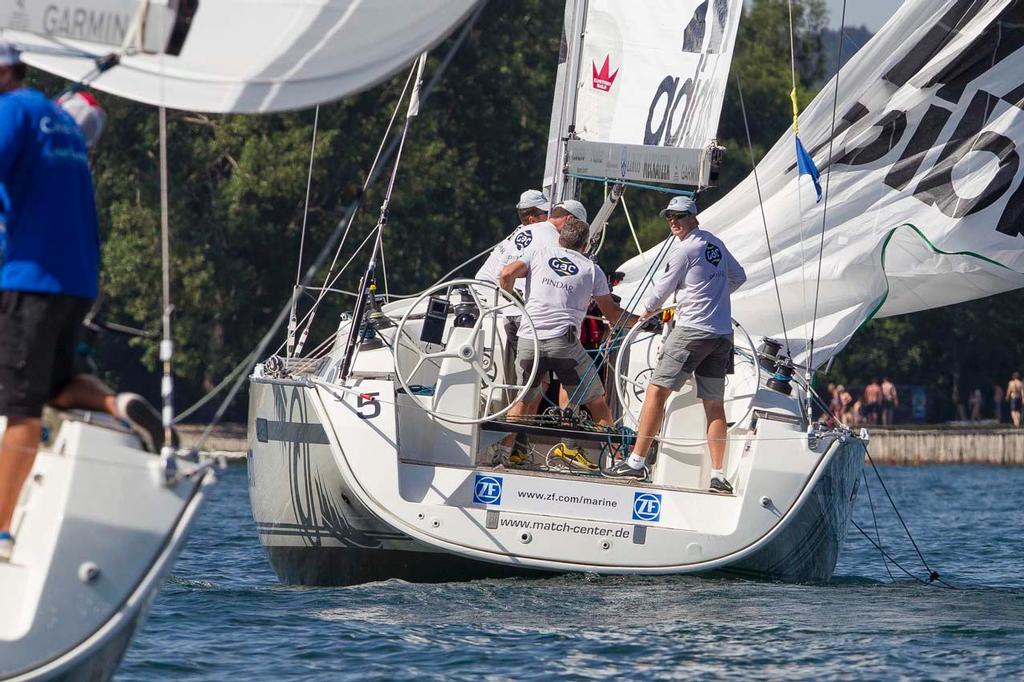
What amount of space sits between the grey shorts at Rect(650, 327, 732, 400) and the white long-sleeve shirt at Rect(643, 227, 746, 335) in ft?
0.17

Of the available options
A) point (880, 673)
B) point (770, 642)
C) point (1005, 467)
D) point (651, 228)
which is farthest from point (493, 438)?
point (651, 228)

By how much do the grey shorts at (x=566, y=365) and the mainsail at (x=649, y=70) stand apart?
7.70 ft

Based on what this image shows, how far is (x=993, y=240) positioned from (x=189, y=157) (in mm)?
23068

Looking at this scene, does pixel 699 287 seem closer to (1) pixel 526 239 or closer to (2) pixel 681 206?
(2) pixel 681 206

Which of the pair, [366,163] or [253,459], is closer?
[253,459]

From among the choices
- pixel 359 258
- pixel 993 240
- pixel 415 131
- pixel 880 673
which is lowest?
pixel 880 673

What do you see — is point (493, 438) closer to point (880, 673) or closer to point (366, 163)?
point (880, 673)

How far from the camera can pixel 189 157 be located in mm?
31297

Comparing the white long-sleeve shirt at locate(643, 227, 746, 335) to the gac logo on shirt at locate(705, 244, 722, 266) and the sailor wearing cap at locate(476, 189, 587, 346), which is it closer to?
the gac logo on shirt at locate(705, 244, 722, 266)

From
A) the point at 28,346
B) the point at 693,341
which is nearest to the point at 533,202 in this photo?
the point at 693,341

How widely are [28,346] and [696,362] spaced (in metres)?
4.04

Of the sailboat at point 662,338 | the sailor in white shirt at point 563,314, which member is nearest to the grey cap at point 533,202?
the sailboat at point 662,338

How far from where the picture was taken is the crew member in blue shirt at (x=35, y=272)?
5016 millimetres

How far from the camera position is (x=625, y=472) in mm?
8297
